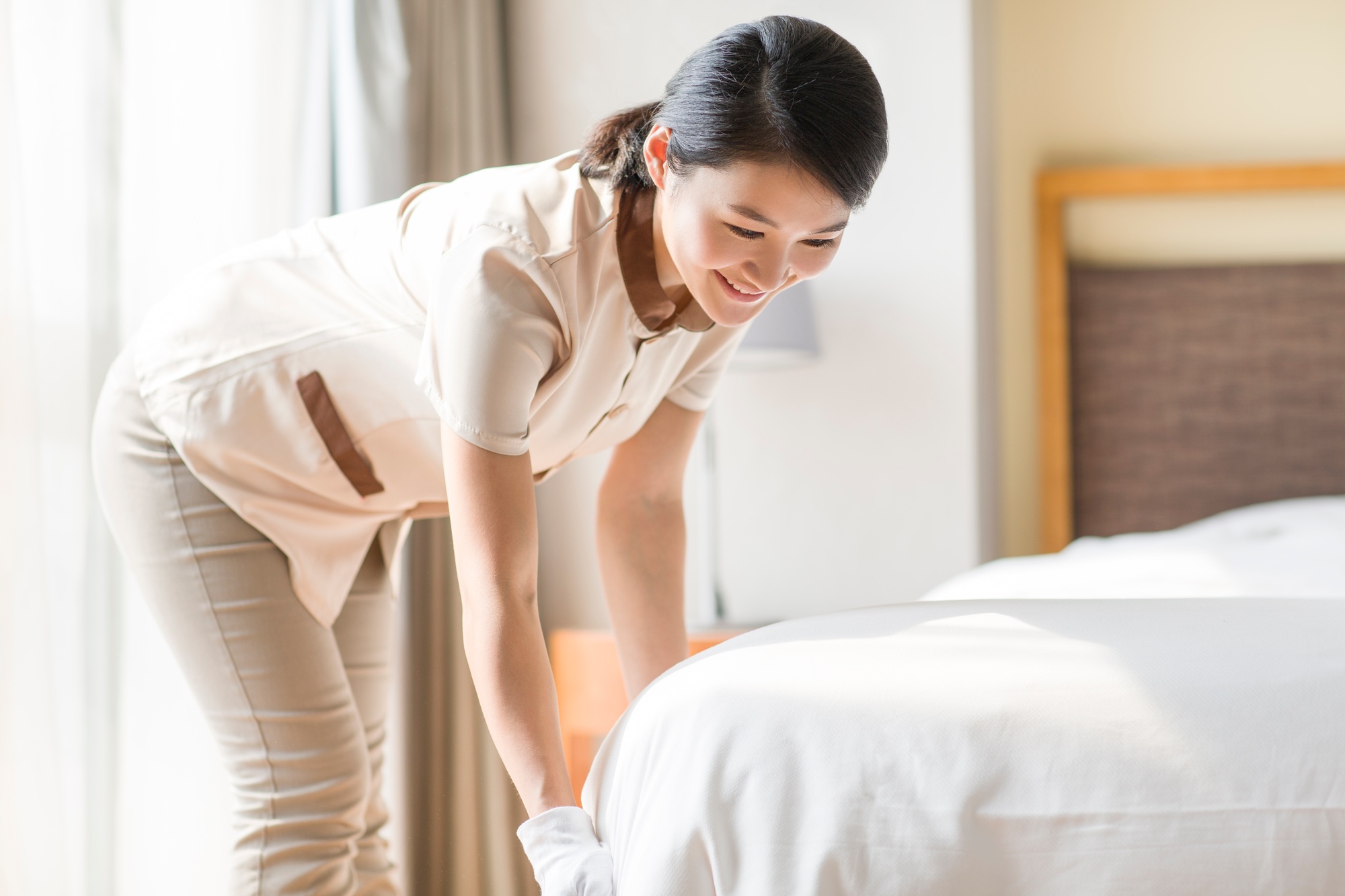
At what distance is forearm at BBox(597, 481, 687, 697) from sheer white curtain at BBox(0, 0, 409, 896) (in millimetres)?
732

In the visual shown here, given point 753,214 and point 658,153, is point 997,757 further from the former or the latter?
point 658,153

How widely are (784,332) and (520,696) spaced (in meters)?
1.55

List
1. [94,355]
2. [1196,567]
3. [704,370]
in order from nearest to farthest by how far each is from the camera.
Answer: [704,370] → [94,355] → [1196,567]

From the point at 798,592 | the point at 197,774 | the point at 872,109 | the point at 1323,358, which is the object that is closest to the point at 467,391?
the point at 872,109

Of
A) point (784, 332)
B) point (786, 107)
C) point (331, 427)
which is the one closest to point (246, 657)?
point (331, 427)

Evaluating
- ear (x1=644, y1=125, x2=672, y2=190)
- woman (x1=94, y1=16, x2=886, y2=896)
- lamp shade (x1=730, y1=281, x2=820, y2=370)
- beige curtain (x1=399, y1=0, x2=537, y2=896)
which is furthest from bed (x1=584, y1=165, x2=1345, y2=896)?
beige curtain (x1=399, y1=0, x2=537, y2=896)

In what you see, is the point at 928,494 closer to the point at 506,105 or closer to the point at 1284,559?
the point at 1284,559

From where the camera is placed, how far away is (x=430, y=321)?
864 mm

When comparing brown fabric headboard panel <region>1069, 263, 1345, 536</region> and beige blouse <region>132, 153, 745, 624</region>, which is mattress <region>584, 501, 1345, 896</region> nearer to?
beige blouse <region>132, 153, 745, 624</region>

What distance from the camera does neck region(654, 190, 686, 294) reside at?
967 mm

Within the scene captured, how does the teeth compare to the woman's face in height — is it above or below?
below

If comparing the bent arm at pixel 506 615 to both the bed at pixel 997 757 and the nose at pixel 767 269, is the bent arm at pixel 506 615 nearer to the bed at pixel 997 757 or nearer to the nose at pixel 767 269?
the bed at pixel 997 757

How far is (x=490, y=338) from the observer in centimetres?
82

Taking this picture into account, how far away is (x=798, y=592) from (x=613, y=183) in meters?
1.70
